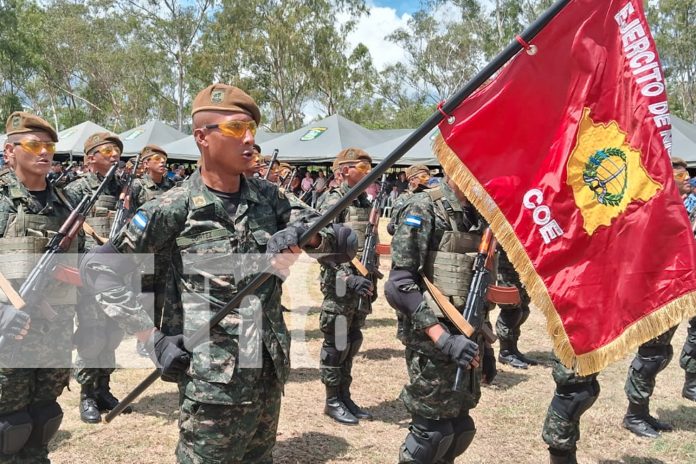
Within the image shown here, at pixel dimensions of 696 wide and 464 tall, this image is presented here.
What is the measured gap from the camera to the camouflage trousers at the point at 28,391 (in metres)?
3.41

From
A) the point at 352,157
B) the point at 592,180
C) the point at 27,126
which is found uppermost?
the point at 352,157

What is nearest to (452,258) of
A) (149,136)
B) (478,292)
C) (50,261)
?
(478,292)

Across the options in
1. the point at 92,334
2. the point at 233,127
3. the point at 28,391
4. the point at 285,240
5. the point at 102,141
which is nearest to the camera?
the point at 285,240

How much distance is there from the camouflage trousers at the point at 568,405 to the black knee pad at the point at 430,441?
1.05 meters

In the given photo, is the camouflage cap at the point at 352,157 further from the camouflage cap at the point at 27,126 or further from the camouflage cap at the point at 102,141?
the camouflage cap at the point at 27,126

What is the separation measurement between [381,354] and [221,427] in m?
4.90

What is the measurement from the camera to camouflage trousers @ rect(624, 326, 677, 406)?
493cm

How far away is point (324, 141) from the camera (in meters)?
21.4

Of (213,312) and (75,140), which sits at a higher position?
(75,140)

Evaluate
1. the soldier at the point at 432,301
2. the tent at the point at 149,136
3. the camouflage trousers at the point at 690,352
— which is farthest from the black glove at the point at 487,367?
the tent at the point at 149,136

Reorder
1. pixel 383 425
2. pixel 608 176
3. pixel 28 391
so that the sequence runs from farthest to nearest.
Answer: pixel 383 425
pixel 28 391
pixel 608 176

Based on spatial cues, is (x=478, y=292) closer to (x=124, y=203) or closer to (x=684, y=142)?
(x=124, y=203)

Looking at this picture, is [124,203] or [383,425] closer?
[383,425]

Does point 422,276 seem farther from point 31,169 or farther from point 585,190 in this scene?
point 31,169
